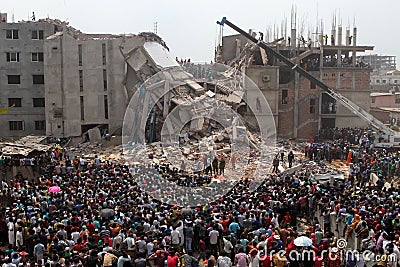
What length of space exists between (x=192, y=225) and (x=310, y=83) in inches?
1060

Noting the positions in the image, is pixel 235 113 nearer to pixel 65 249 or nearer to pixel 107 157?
pixel 107 157

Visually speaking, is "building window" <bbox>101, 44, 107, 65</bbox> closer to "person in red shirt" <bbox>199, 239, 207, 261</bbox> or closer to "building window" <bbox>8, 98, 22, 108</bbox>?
"building window" <bbox>8, 98, 22, 108</bbox>

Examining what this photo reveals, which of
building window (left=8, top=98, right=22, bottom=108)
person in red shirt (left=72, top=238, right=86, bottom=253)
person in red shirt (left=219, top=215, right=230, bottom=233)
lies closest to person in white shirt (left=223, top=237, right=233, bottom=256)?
person in red shirt (left=219, top=215, right=230, bottom=233)

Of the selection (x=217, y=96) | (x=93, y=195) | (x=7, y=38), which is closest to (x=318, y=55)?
(x=217, y=96)

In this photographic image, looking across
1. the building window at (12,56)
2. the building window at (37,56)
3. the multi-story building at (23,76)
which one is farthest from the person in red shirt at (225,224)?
the building window at (12,56)

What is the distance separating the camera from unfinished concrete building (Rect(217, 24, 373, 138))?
124 ft

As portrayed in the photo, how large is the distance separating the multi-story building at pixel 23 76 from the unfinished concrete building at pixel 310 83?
16.1 metres

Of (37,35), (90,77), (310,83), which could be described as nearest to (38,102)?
(37,35)

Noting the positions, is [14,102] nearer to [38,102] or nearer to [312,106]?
[38,102]

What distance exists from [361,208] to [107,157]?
59.5 ft

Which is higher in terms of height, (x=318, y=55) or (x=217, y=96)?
(x=318, y=55)

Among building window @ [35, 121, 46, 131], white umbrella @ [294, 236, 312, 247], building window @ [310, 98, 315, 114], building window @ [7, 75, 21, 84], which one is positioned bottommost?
white umbrella @ [294, 236, 312, 247]

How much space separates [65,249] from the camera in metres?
11.9

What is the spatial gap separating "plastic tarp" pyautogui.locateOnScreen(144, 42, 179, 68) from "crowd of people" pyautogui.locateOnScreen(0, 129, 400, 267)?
629 inches
